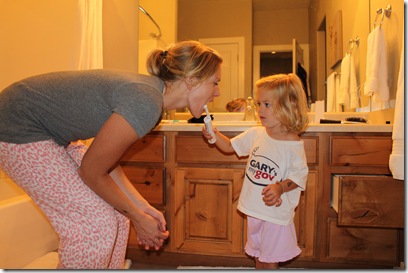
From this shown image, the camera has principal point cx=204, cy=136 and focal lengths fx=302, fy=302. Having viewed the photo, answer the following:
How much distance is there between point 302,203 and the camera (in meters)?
1.34

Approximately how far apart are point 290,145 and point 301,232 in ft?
1.53

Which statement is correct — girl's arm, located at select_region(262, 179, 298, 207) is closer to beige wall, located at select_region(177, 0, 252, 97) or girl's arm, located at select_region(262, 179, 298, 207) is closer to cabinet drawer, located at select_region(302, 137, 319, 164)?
cabinet drawer, located at select_region(302, 137, 319, 164)

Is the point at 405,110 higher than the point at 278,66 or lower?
lower

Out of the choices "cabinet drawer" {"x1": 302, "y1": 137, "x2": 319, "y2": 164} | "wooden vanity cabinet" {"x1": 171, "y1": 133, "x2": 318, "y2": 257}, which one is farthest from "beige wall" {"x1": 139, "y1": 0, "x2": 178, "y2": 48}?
"cabinet drawer" {"x1": 302, "y1": 137, "x2": 319, "y2": 164}

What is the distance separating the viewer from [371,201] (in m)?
1.17

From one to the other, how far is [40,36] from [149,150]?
3.21ft

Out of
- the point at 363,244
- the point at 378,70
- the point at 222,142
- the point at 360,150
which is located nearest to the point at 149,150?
the point at 222,142

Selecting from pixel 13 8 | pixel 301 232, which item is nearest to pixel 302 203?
pixel 301 232

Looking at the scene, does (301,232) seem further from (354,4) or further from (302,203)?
(354,4)

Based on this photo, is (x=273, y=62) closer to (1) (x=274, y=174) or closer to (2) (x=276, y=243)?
(1) (x=274, y=174)

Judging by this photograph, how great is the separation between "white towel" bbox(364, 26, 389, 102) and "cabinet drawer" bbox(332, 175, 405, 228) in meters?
0.46

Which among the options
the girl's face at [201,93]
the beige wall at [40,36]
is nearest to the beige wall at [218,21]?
the beige wall at [40,36]

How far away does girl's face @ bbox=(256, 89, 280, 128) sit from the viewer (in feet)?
3.78

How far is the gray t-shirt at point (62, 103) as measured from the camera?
0.75 meters
